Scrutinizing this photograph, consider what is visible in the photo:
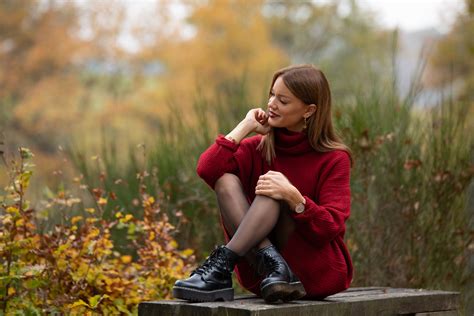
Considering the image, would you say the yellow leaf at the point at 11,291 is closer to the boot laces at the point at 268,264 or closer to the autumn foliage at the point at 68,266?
the autumn foliage at the point at 68,266

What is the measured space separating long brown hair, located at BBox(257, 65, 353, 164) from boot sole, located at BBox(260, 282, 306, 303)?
0.59m

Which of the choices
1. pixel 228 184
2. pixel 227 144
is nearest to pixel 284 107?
pixel 227 144

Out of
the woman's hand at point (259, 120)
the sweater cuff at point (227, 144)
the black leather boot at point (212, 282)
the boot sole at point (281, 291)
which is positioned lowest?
the boot sole at point (281, 291)

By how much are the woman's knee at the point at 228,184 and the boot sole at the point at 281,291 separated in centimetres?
44

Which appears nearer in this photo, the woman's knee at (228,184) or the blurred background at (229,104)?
the woman's knee at (228,184)

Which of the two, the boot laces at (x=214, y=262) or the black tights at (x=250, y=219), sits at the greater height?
the black tights at (x=250, y=219)

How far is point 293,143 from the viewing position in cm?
381

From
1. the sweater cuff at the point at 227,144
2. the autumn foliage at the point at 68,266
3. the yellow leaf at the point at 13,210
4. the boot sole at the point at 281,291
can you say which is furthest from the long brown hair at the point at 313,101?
the yellow leaf at the point at 13,210

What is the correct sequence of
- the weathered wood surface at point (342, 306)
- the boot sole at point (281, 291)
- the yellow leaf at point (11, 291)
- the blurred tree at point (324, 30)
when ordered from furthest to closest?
the blurred tree at point (324, 30) → the yellow leaf at point (11, 291) → the boot sole at point (281, 291) → the weathered wood surface at point (342, 306)

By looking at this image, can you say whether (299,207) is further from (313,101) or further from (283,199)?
(313,101)

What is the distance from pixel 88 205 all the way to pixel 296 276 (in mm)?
3624

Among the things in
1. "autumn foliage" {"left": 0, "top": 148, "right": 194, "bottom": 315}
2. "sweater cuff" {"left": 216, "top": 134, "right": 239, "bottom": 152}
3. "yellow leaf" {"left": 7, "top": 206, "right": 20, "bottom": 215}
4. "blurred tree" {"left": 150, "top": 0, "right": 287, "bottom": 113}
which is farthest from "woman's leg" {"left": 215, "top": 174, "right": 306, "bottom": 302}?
"blurred tree" {"left": 150, "top": 0, "right": 287, "bottom": 113}

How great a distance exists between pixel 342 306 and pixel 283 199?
1.64 feet

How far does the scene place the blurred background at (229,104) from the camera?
533cm
